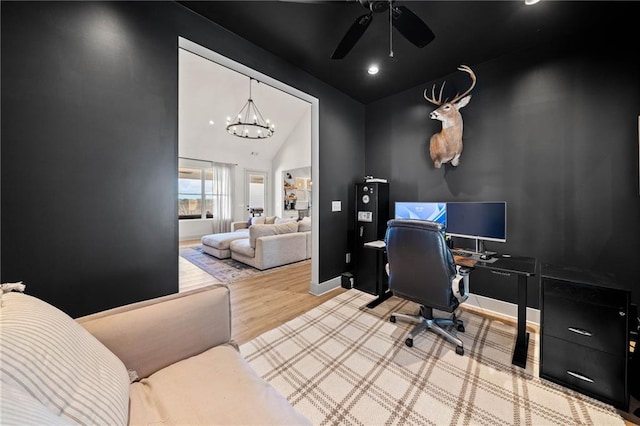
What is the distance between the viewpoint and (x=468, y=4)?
5.98ft

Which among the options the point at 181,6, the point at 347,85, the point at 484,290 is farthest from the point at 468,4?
the point at 484,290

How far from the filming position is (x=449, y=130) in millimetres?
2703

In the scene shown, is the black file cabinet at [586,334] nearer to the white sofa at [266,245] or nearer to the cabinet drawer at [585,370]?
the cabinet drawer at [585,370]

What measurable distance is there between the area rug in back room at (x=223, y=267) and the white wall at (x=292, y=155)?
376 cm

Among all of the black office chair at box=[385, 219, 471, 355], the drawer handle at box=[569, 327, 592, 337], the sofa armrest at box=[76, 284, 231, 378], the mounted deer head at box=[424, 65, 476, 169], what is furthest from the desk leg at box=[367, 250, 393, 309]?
the sofa armrest at box=[76, 284, 231, 378]

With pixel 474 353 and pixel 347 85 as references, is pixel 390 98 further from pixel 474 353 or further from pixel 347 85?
pixel 474 353

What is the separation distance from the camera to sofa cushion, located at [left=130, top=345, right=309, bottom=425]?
79 centimetres

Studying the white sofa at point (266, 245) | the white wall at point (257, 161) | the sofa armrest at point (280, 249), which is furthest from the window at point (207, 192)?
the sofa armrest at point (280, 249)

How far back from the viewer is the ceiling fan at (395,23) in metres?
1.51

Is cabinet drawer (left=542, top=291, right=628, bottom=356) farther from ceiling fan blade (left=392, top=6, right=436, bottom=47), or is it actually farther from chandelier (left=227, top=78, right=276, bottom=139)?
chandelier (left=227, top=78, right=276, bottom=139)

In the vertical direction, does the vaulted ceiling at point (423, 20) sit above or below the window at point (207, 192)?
above

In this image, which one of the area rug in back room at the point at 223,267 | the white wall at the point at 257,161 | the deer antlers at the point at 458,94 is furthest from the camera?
the white wall at the point at 257,161

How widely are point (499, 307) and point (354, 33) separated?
121 inches

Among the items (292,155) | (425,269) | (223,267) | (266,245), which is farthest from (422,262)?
(292,155)
